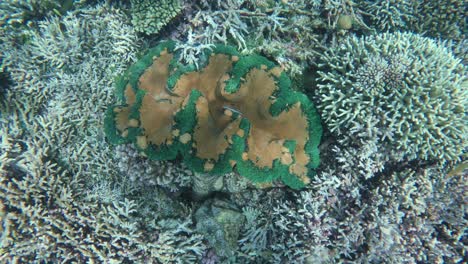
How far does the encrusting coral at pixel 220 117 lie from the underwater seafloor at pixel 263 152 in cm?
4

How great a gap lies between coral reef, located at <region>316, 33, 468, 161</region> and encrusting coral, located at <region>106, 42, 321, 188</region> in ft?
1.41

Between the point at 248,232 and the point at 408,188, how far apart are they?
1.98m

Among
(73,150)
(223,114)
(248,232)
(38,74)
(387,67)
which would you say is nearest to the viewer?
(223,114)

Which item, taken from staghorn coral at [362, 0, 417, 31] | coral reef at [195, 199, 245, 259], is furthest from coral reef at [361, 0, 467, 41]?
coral reef at [195, 199, 245, 259]

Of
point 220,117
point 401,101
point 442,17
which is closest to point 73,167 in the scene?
point 220,117

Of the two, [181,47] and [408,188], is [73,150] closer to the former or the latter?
[181,47]

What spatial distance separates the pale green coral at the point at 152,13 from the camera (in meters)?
3.52

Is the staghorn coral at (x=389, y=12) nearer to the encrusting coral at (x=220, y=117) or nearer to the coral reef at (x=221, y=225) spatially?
the encrusting coral at (x=220, y=117)

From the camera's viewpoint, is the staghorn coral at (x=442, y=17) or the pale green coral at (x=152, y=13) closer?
the pale green coral at (x=152, y=13)

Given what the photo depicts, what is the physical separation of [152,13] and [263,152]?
2.31 metres

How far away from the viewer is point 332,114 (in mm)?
3359

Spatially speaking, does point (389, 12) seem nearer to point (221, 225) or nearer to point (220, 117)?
point (220, 117)

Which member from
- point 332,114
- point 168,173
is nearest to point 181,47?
point 168,173

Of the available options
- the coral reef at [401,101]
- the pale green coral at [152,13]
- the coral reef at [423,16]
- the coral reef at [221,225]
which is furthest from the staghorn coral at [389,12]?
the coral reef at [221,225]
